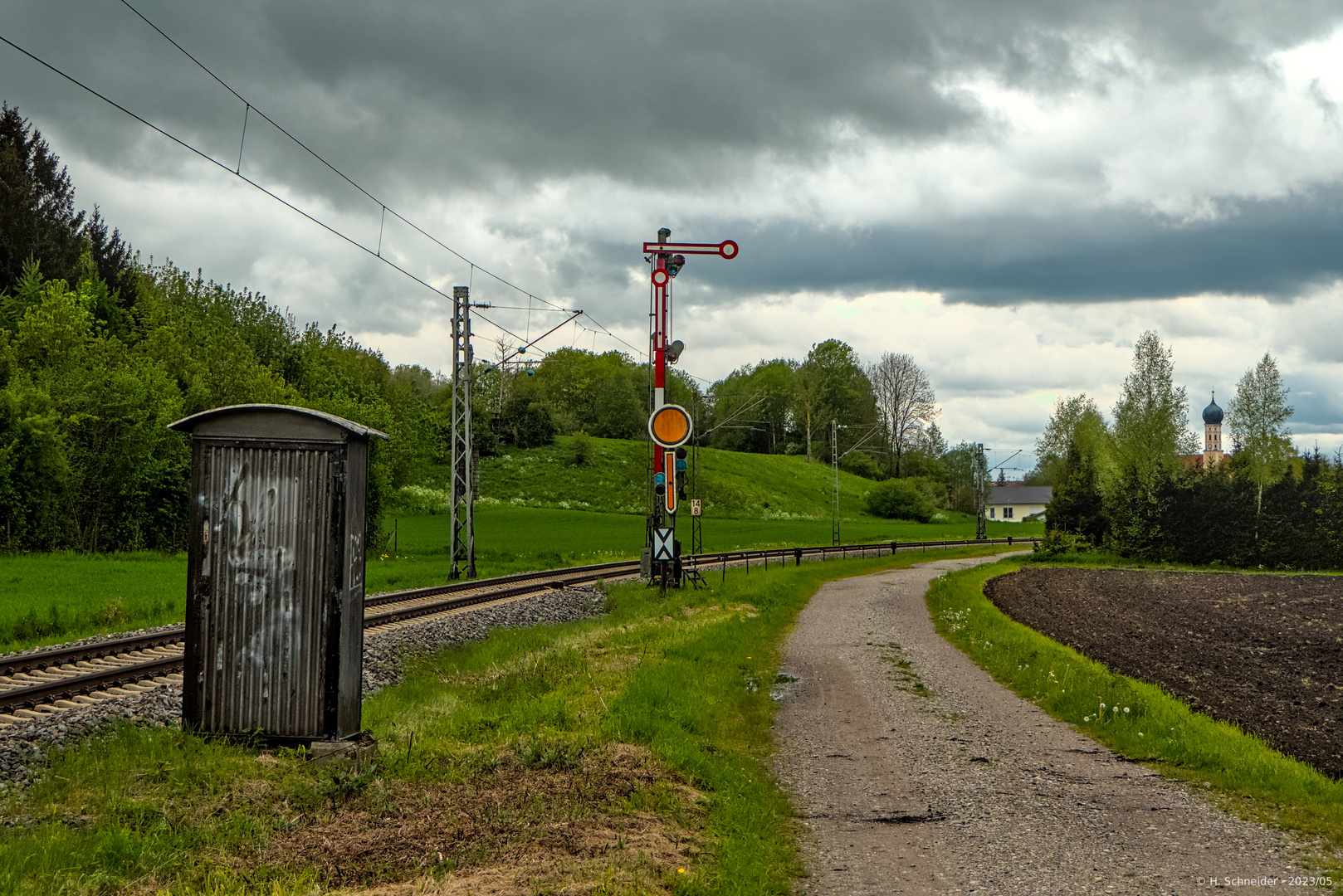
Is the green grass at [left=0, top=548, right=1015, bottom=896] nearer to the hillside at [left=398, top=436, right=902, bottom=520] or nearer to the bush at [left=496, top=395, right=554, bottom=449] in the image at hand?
the hillside at [left=398, top=436, right=902, bottom=520]

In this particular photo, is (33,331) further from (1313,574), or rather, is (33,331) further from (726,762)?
(1313,574)

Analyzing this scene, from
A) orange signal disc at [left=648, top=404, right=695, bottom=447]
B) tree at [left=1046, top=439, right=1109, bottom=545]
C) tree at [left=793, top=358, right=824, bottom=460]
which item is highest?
tree at [left=793, top=358, right=824, bottom=460]

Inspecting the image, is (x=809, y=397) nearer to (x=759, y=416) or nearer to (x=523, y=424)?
(x=759, y=416)

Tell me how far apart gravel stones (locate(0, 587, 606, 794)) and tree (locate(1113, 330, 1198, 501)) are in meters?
40.7

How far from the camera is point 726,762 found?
9.24 meters

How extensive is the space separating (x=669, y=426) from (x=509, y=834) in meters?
16.4

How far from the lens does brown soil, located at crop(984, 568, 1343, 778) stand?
1195cm

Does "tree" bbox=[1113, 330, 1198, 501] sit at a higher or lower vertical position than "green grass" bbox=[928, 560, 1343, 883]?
higher

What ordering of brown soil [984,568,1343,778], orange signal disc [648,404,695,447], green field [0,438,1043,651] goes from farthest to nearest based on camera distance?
orange signal disc [648,404,695,447]
green field [0,438,1043,651]
brown soil [984,568,1343,778]

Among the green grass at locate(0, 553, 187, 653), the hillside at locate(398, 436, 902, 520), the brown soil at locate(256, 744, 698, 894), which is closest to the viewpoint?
the brown soil at locate(256, 744, 698, 894)

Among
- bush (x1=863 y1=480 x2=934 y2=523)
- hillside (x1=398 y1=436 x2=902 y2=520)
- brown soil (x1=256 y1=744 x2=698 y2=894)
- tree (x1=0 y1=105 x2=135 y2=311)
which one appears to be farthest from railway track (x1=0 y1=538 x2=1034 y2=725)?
bush (x1=863 y1=480 x2=934 y2=523)

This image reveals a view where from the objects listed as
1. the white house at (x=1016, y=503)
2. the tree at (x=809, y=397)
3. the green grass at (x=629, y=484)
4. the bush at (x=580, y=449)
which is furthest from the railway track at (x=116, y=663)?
the white house at (x=1016, y=503)

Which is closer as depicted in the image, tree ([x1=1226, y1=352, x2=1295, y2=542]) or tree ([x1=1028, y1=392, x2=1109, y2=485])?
tree ([x1=1226, y1=352, x2=1295, y2=542])

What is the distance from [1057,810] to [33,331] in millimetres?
41474
